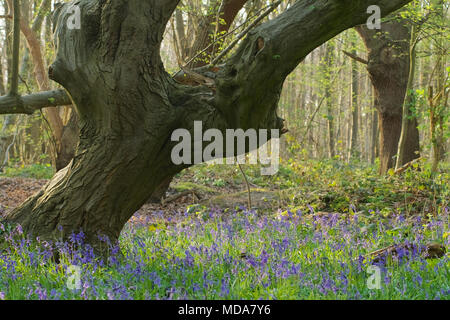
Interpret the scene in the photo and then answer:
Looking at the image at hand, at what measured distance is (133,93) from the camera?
3.73 metres

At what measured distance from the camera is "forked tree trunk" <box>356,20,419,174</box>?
10.8 m

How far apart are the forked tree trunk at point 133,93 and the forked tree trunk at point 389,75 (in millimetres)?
7368

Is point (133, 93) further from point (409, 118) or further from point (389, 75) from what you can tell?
point (389, 75)

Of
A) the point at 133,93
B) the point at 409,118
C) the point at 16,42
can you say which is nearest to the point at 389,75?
the point at 409,118

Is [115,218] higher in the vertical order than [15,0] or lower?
lower

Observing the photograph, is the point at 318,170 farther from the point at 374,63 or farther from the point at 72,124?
the point at 72,124

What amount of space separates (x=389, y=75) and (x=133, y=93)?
350 inches

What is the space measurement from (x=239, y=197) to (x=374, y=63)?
5.17 metres

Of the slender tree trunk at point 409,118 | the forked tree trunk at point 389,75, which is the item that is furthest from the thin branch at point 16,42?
the forked tree trunk at point 389,75

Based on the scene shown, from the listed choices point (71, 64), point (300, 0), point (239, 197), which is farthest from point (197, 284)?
point (239, 197)

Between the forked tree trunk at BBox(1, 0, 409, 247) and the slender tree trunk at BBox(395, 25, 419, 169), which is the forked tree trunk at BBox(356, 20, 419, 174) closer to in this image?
the slender tree trunk at BBox(395, 25, 419, 169)

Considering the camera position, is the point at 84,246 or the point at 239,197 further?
the point at 239,197

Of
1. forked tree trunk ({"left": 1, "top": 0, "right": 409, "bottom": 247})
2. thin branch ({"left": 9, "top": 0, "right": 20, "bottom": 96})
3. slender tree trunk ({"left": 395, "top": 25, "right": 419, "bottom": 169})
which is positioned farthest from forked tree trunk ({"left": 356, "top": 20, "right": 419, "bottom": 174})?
thin branch ({"left": 9, "top": 0, "right": 20, "bottom": 96})
